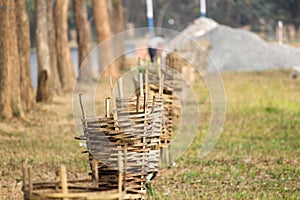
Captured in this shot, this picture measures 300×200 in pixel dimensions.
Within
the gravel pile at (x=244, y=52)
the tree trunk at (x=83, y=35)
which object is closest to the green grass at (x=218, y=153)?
the tree trunk at (x=83, y=35)

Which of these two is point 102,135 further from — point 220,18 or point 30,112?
point 220,18

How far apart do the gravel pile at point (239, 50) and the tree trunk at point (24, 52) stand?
1558cm

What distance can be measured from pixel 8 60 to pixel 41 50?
4.05 m

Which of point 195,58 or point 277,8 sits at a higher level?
point 277,8

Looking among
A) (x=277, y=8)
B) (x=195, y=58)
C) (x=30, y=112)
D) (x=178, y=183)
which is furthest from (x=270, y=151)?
(x=277, y=8)

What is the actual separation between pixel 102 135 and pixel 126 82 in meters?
9.63

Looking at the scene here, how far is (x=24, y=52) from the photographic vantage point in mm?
18594

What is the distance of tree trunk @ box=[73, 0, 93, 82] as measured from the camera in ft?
88.2

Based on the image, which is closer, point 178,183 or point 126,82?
point 178,183

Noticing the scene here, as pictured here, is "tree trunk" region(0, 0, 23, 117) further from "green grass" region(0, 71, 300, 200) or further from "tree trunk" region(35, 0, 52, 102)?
"tree trunk" region(35, 0, 52, 102)

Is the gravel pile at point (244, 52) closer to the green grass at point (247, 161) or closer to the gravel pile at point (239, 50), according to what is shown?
the gravel pile at point (239, 50)

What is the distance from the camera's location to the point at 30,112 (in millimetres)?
18719

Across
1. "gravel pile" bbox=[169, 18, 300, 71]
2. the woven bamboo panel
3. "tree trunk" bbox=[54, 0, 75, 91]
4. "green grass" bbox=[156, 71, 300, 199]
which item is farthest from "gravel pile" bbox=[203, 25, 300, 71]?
the woven bamboo panel

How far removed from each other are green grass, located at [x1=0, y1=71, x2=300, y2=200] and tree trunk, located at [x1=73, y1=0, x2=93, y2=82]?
5.40 meters
